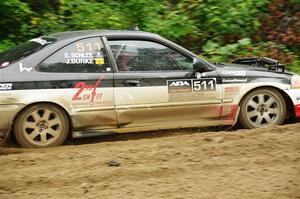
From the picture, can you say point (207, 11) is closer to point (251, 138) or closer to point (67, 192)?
point (251, 138)

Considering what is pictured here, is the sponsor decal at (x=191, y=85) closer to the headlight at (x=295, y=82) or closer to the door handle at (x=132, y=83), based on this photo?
the door handle at (x=132, y=83)

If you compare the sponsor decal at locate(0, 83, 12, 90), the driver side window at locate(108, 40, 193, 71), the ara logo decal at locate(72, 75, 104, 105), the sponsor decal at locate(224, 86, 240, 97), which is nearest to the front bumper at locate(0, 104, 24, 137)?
the sponsor decal at locate(0, 83, 12, 90)

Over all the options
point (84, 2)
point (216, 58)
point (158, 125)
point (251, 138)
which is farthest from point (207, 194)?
point (84, 2)

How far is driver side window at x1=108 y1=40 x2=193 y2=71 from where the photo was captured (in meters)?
6.36

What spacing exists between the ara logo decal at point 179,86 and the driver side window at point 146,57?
20 centimetres

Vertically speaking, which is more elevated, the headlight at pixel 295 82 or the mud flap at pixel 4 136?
the headlight at pixel 295 82

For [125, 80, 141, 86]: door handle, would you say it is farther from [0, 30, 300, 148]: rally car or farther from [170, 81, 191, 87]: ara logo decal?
[170, 81, 191, 87]: ara logo decal

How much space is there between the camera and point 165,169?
4.95 metres

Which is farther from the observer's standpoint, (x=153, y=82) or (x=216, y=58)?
(x=216, y=58)

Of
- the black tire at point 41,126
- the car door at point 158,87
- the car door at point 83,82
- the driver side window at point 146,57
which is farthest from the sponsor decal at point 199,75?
the black tire at point 41,126

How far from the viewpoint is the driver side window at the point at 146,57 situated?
6363mm

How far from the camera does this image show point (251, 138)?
595 cm

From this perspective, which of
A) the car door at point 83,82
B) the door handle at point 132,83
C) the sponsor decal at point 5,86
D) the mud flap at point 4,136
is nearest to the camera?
the sponsor decal at point 5,86

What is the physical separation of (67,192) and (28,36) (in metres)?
5.77
